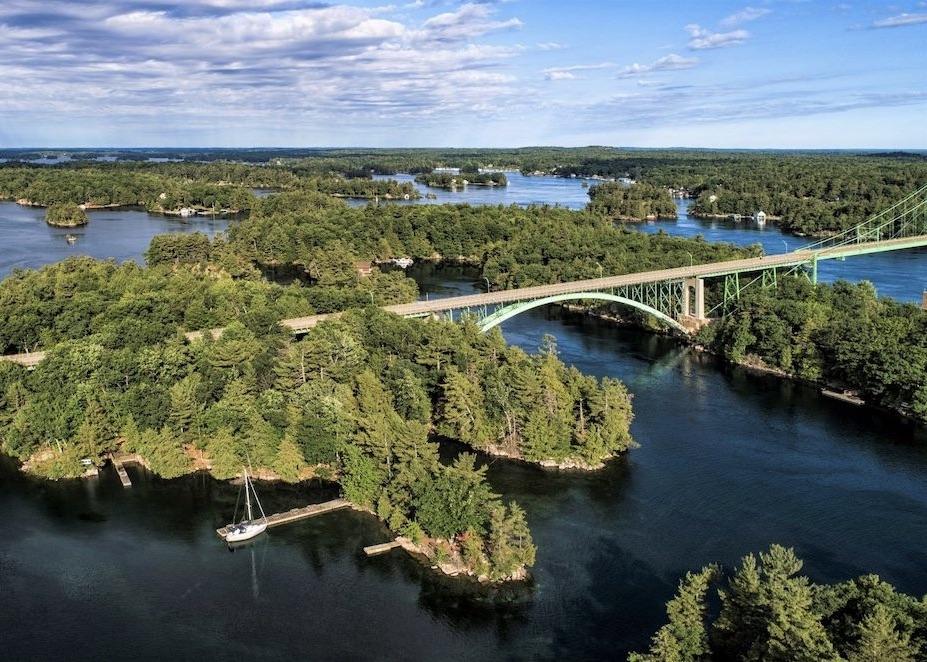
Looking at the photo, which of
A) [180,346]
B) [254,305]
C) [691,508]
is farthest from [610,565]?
[254,305]

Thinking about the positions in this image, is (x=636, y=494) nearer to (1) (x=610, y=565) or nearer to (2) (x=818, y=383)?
(1) (x=610, y=565)

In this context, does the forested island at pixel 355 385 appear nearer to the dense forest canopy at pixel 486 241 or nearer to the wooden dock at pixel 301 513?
the wooden dock at pixel 301 513

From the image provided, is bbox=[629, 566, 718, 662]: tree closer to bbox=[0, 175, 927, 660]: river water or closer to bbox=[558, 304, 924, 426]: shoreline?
bbox=[0, 175, 927, 660]: river water

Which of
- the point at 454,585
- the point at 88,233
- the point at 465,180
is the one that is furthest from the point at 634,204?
the point at 454,585

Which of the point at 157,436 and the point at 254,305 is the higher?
the point at 254,305

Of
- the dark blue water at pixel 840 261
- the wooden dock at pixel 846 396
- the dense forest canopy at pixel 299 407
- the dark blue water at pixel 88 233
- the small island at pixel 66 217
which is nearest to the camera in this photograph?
the dense forest canopy at pixel 299 407

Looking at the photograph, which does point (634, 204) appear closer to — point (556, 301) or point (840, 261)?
point (840, 261)

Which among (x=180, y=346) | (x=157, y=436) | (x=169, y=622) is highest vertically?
(x=180, y=346)

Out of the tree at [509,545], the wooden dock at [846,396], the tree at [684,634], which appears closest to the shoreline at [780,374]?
the wooden dock at [846,396]
